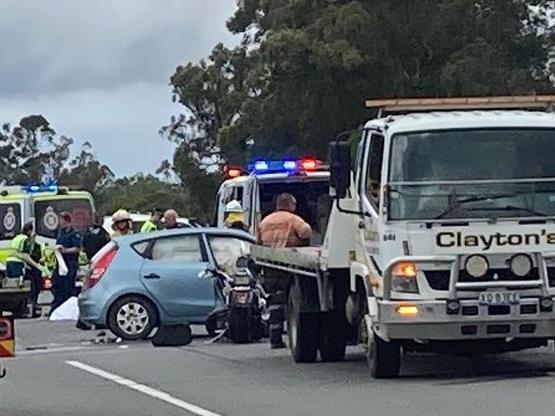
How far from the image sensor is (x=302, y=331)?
17.5m

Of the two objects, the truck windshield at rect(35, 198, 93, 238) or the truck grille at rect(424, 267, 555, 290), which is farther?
the truck windshield at rect(35, 198, 93, 238)

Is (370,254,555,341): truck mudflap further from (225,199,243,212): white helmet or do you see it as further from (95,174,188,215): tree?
(95,174,188,215): tree

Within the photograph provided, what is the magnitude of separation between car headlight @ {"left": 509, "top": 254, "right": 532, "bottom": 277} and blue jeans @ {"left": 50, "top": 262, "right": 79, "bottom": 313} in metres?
14.3

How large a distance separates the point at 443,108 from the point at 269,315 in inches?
173

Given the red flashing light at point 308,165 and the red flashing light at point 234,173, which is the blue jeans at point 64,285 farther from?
the red flashing light at point 308,165

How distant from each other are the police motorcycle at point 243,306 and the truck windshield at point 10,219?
13.2m

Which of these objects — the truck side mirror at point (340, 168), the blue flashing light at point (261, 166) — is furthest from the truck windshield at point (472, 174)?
the blue flashing light at point (261, 166)

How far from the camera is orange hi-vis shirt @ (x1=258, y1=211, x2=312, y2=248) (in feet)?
62.2

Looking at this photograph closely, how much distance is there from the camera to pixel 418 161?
14844 mm

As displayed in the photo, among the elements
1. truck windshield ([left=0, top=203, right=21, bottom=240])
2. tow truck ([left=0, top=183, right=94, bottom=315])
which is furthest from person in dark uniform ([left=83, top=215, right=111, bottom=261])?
truck windshield ([left=0, top=203, right=21, bottom=240])

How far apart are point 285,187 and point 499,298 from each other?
1101 centimetres

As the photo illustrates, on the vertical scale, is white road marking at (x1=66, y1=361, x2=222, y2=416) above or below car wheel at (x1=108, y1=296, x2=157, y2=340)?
below

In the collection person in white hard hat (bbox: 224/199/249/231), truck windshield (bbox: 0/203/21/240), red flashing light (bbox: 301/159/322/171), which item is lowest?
person in white hard hat (bbox: 224/199/249/231)

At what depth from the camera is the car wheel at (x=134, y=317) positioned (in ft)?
71.4
